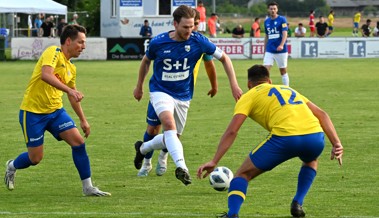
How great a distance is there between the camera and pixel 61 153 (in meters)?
13.8

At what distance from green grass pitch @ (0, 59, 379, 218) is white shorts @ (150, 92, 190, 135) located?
742 mm

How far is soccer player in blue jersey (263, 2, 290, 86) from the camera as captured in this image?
2412cm

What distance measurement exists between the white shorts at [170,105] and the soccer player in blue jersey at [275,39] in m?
13.2

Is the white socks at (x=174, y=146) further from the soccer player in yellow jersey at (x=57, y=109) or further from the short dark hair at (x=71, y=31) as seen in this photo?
the short dark hair at (x=71, y=31)

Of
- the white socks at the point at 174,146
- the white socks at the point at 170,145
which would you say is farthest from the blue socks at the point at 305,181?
the white socks at the point at 174,146

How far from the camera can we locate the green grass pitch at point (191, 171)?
9195 mm

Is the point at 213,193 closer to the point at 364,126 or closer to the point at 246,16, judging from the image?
the point at 364,126

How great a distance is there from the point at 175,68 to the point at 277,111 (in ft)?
9.35

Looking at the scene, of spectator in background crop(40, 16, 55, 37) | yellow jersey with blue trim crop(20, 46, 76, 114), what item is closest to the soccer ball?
yellow jersey with blue trim crop(20, 46, 76, 114)

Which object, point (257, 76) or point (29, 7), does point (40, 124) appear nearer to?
point (257, 76)

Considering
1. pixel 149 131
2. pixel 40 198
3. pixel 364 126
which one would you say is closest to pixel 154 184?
pixel 149 131

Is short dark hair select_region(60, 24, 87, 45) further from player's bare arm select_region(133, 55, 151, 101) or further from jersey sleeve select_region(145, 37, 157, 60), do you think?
player's bare arm select_region(133, 55, 151, 101)

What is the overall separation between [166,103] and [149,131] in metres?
0.91

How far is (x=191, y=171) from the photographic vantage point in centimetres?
1184
